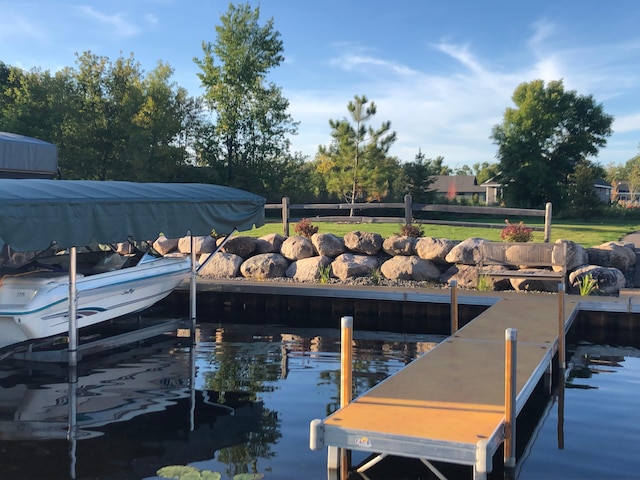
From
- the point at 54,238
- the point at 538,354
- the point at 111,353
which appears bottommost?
the point at 111,353

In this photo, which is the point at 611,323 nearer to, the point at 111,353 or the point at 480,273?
the point at 480,273

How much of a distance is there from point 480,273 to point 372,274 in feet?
8.25

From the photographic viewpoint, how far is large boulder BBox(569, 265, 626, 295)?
13000 mm

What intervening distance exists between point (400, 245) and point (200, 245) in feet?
17.1

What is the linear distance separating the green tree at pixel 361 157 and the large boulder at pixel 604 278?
30.6 meters

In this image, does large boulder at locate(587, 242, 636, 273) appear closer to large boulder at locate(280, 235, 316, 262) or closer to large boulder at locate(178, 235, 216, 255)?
large boulder at locate(280, 235, 316, 262)

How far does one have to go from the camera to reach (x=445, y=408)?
5715mm

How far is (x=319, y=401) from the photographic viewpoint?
770 centimetres

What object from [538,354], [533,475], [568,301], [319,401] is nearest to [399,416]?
[533,475]

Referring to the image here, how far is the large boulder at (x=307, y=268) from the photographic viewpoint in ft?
49.5

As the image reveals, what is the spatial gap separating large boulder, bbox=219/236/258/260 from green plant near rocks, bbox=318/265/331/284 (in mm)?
2224

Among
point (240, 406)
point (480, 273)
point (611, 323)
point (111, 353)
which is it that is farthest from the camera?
point (480, 273)

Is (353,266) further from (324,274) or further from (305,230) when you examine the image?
(305,230)

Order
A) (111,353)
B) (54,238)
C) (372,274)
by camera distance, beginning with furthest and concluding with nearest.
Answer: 1. (372,274)
2. (111,353)
3. (54,238)
